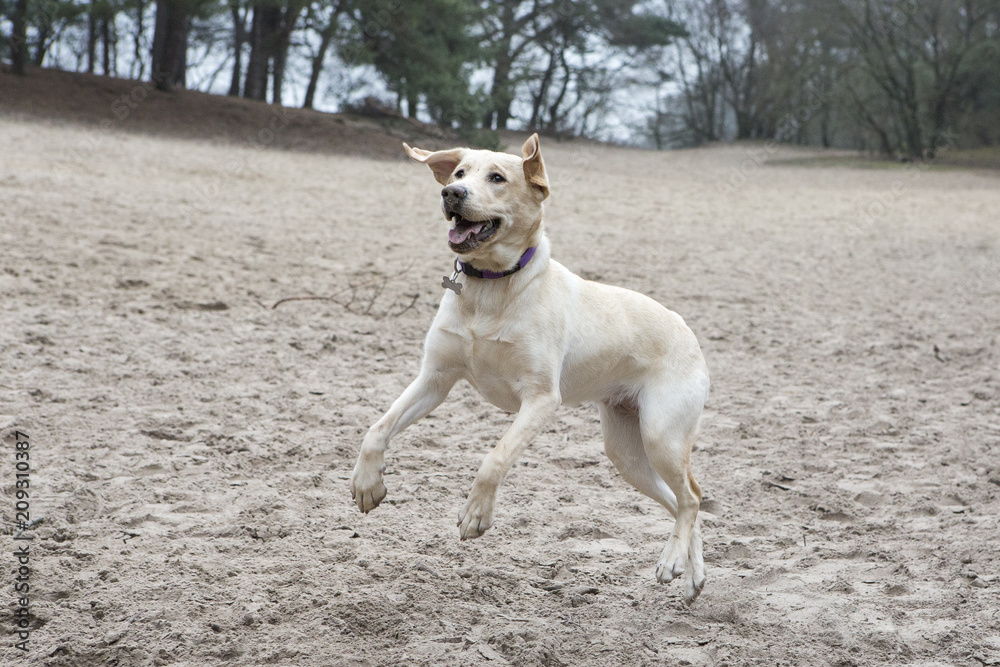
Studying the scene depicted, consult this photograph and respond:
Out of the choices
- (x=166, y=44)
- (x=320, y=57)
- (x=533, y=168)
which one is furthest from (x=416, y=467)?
(x=320, y=57)

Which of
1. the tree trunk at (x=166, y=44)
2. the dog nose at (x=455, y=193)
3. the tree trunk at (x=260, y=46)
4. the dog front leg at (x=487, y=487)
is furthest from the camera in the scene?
the tree trunk at (x=260, y=46)

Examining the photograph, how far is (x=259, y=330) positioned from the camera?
6875 millimetres

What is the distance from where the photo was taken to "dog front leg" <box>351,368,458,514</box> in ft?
10.5

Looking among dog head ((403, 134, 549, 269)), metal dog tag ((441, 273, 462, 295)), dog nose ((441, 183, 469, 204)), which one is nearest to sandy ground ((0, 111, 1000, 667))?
metal dog tag ((441, 273, 462, 295))

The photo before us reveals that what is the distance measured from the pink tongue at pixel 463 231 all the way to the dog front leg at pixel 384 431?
1.69 ft

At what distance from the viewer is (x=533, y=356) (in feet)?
10.8

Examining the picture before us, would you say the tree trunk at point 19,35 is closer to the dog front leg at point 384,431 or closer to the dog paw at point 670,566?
the dog front leg at point 384,431

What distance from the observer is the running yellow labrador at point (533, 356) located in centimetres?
323

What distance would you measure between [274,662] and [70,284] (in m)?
5.39

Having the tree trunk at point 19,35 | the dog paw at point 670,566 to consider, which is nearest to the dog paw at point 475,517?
the dog paw at point 670,566

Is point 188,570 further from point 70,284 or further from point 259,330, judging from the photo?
point 70,284

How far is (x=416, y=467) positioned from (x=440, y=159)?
1761 millimetres

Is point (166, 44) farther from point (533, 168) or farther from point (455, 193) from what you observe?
point (455, 193)

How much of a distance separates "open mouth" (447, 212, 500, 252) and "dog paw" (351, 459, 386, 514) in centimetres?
83
